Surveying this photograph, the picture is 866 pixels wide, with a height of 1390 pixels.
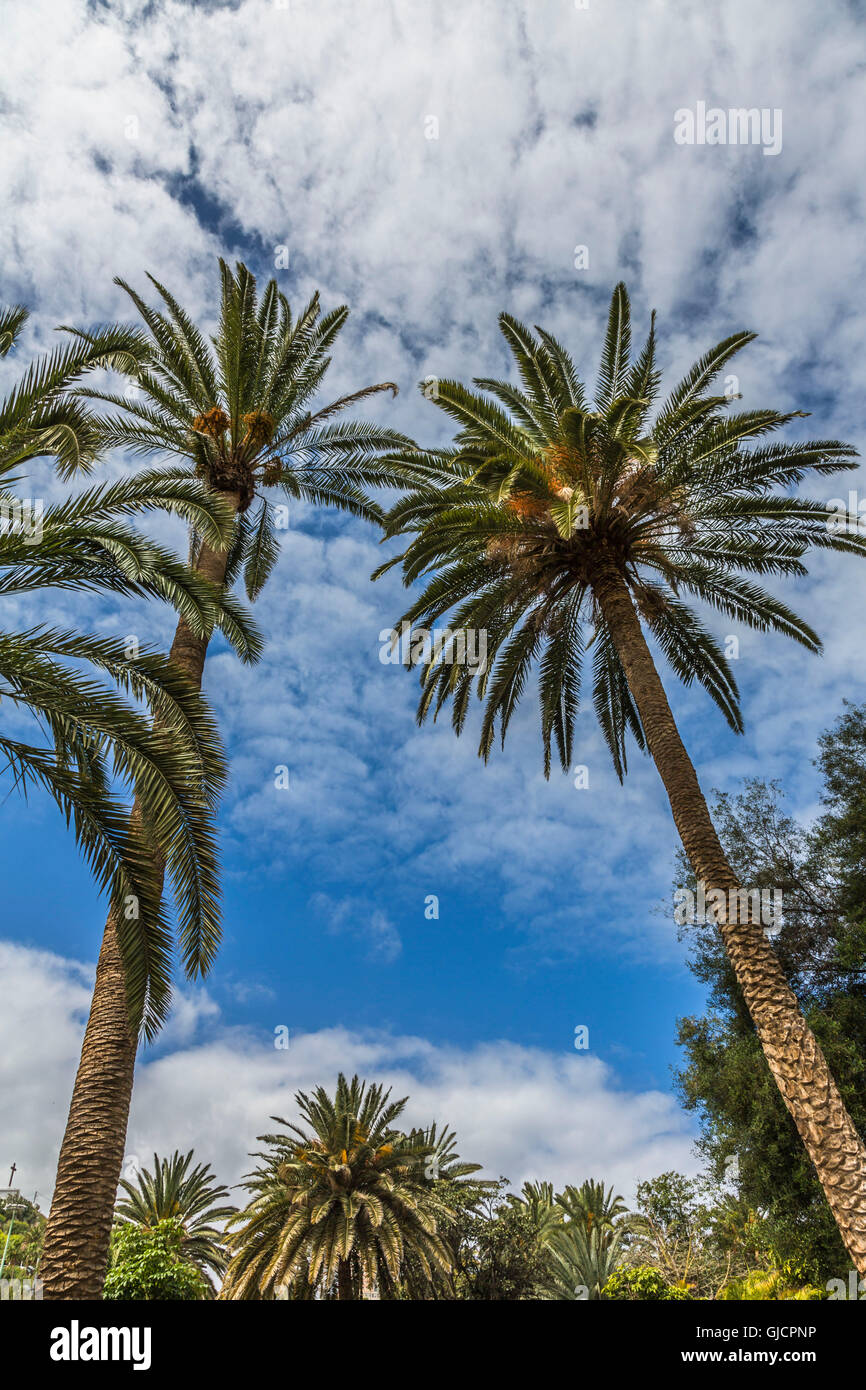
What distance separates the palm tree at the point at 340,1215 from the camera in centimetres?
2000

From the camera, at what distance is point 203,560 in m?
12.8

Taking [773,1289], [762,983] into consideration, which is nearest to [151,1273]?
[773,1289]

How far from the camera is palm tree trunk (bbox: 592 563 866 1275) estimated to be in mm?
8617

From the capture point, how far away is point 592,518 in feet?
42.7

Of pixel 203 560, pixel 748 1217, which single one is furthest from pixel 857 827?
pixel 203 560

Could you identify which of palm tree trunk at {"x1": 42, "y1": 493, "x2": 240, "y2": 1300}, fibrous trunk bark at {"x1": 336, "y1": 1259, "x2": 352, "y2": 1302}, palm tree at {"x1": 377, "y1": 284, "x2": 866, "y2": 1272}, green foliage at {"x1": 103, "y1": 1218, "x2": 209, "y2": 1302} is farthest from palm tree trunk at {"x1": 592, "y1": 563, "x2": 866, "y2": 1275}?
fibrous trunk bark at {"x1": 336, "y1": 1259, "x2": 352, "y2": 1302}

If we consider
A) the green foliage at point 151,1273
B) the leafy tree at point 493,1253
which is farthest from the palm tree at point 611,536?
the leafy tree at point 493,1253

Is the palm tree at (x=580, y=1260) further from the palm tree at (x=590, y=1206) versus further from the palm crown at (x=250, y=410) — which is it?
the palm crown at (x=250, y=410)

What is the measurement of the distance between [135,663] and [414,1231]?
18848mm

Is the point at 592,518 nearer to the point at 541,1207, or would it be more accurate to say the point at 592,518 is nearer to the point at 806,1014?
the point at 806,1014

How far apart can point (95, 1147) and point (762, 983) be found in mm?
7391

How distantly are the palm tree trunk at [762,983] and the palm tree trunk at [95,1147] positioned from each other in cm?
677

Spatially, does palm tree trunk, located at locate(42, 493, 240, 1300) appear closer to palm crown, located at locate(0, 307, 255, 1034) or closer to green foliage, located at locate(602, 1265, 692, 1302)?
palm crown, located at locate(0, 307, 255, 1034)
